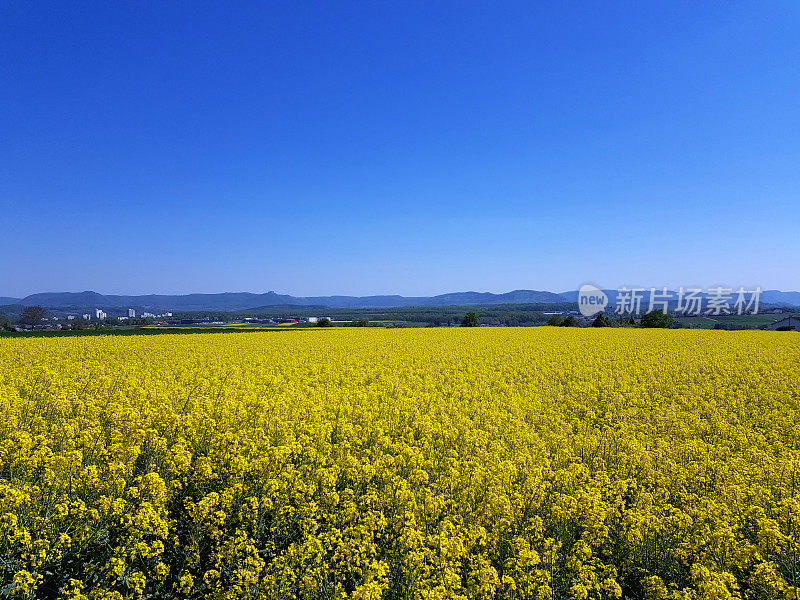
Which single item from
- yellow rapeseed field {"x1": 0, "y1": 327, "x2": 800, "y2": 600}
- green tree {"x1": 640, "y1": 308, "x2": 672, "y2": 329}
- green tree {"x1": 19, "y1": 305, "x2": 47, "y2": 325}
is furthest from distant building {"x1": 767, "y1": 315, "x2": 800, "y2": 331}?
green tree {"x1": 19, "y1": 305, "x2": 47, "y2": 325}

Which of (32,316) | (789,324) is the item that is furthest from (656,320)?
(32,316)

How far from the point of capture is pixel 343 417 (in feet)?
30.2

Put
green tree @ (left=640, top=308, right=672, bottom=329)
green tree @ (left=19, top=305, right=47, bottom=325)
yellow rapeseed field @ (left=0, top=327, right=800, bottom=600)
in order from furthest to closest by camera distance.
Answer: green tree @ (left=19, top=305, right=47, bottom=325) < green tree @ (left=640, top=308, right=672, bottom=329) < yellow rapeseed field @ (left=0, top=327, right=800, bottom=600)

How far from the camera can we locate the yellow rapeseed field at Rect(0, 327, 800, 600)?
15.1 feet

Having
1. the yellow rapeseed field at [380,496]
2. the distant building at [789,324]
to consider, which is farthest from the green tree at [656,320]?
the yellow rapeseed field at [380,496]

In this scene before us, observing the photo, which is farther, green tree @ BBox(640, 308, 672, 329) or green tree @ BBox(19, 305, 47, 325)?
green tree @ BBox(19, 305, 47, 325)

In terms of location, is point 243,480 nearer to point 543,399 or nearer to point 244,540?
point 244,540

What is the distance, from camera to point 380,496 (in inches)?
235

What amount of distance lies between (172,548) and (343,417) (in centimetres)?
419

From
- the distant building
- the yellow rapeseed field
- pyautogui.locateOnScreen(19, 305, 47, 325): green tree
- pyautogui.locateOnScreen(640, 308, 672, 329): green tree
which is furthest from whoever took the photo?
pyautogui.locateOnScreen(19, 305, 47, 325): green tree

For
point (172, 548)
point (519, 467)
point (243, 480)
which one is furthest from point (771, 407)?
point (172, 548)

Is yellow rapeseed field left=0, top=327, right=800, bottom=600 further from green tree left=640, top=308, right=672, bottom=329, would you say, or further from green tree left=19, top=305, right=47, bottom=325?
green tree left=19, top=305, right=47, bottom=325

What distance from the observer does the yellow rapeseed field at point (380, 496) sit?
15.1ft

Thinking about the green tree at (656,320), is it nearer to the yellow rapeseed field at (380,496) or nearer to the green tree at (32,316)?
the yellow rapeseed field at (380,496)
